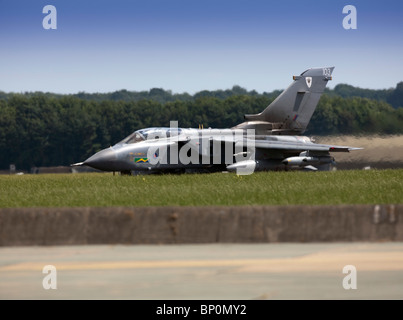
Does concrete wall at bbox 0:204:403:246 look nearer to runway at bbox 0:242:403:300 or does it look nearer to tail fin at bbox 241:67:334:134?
runway at bbox 0:242:403:300

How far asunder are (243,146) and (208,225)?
27.4m

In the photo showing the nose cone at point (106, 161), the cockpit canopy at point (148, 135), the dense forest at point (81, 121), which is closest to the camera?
the nose cone at point (106, 161)

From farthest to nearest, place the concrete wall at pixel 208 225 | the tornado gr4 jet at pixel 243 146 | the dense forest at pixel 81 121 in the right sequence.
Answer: the dense forest at pixel 81 121
the tornado gr4 jet at pixel 243 146
the concrete wall at pixel 208 225

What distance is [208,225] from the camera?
11.6 meters

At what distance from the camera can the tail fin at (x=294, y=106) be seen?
143ft

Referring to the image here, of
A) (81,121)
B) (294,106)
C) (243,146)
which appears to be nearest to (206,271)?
(243,146)

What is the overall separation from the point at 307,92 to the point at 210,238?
3287 centimetres

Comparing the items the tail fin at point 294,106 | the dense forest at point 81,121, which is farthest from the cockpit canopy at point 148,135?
the dense forest at point 81,121

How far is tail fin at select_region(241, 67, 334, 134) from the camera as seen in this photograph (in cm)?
4347

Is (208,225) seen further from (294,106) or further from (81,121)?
(81,121)

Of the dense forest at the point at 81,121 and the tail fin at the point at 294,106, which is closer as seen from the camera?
the tail fin at the point at 294,106

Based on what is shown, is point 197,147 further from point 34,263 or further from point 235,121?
point 235,121

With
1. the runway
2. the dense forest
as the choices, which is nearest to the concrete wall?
the runway

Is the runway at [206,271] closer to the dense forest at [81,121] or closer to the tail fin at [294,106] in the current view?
the tail fin at [294,106]
